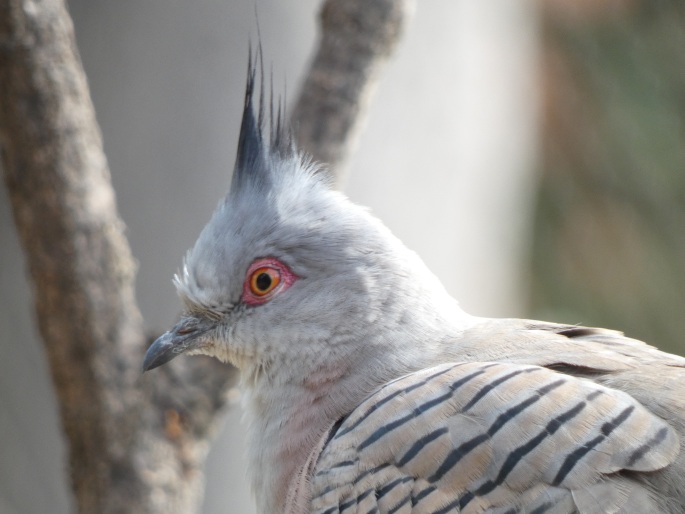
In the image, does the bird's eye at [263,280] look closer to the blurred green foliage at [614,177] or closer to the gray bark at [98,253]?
the gray bark at [98,253]

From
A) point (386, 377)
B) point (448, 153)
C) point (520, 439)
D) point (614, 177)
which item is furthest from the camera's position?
point (614, 177)

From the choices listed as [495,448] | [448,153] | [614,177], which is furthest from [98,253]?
[614,177]

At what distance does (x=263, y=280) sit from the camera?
2.60 metres

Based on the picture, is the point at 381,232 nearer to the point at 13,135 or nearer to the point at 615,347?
the point at 615,347

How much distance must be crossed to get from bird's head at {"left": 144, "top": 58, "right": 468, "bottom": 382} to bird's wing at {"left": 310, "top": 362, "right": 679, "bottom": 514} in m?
0.36

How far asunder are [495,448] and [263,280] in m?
0.94

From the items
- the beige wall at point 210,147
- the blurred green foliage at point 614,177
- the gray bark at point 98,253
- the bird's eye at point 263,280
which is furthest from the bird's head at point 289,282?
the blurred green foliage at point 614,177

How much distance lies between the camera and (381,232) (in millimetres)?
2646

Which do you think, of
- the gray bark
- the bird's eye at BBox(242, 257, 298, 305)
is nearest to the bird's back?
the bird's eye at BBox(242, 257, 298, 305)

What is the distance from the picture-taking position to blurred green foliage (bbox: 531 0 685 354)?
7.16 m

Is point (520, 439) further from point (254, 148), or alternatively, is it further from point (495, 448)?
point (254, 148)

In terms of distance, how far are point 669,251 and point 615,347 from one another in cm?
559

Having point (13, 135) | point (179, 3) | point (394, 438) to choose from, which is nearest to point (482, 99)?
point (179, 3)

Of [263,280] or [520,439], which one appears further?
[263,280]
